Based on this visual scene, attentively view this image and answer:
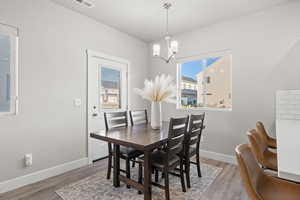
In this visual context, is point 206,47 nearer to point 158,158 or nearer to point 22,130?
point 158,158

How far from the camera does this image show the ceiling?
8.34ft

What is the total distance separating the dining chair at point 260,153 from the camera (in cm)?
138

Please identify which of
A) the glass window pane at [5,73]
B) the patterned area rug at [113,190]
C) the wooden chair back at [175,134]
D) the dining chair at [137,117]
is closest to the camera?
Result: the wooden chair back at [175,134]

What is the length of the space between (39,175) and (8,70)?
1.53 meters

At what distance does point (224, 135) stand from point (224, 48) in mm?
1690

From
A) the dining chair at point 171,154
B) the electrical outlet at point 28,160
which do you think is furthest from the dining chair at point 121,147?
the electrical outlet at point 28,160

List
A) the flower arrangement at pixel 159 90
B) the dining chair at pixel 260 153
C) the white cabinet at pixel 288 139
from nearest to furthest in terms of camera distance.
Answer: the white cabinet at pixel 288 139 < the dining chair at pixel 260 153 < the flower arrangement at pixel 159 90

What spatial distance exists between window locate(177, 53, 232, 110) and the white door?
1347 mm

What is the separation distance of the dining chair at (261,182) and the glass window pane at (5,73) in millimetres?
2668

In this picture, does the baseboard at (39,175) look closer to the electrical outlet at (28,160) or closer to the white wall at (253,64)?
the electrical outlet at (28,160)

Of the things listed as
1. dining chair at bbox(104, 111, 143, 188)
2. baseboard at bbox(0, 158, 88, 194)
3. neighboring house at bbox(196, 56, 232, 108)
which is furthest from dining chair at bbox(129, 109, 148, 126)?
neighboring house at bbox(196, 56, 232, 108)

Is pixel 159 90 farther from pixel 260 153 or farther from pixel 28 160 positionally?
pixel 28 160

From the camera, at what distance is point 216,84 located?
10.9ft

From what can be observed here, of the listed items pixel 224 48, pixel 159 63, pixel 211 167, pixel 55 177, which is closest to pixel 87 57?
pixel 159 63
